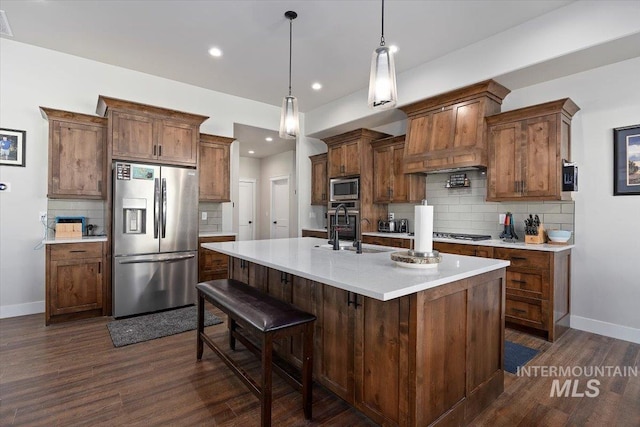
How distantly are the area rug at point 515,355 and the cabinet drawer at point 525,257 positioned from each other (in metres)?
0.77

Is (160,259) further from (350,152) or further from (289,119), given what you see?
(350,152)

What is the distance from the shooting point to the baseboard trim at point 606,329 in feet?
9.93

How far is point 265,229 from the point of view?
28.1ft

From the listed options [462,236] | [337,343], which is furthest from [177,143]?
[462,236]

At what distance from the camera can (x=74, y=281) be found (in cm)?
352

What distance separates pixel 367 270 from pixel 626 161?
120 inches

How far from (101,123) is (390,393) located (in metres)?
4.20

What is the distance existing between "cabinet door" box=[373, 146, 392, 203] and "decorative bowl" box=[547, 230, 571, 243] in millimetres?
2087

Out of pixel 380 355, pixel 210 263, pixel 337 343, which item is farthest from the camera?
pixel 210 263

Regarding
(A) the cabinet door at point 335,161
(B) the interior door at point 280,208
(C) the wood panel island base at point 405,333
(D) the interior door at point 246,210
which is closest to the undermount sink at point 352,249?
(C) the wood panel island base at point 405,333

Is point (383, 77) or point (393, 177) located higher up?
point (383, 77)

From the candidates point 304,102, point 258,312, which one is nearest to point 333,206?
point 304,102

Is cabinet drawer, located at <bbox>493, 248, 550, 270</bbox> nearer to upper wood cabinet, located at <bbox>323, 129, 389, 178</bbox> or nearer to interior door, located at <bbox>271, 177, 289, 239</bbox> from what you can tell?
upper wood cabinet, located at <bbox>323, 129, 389, 178</bbox>

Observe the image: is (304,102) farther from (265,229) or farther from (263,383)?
(263,383)
